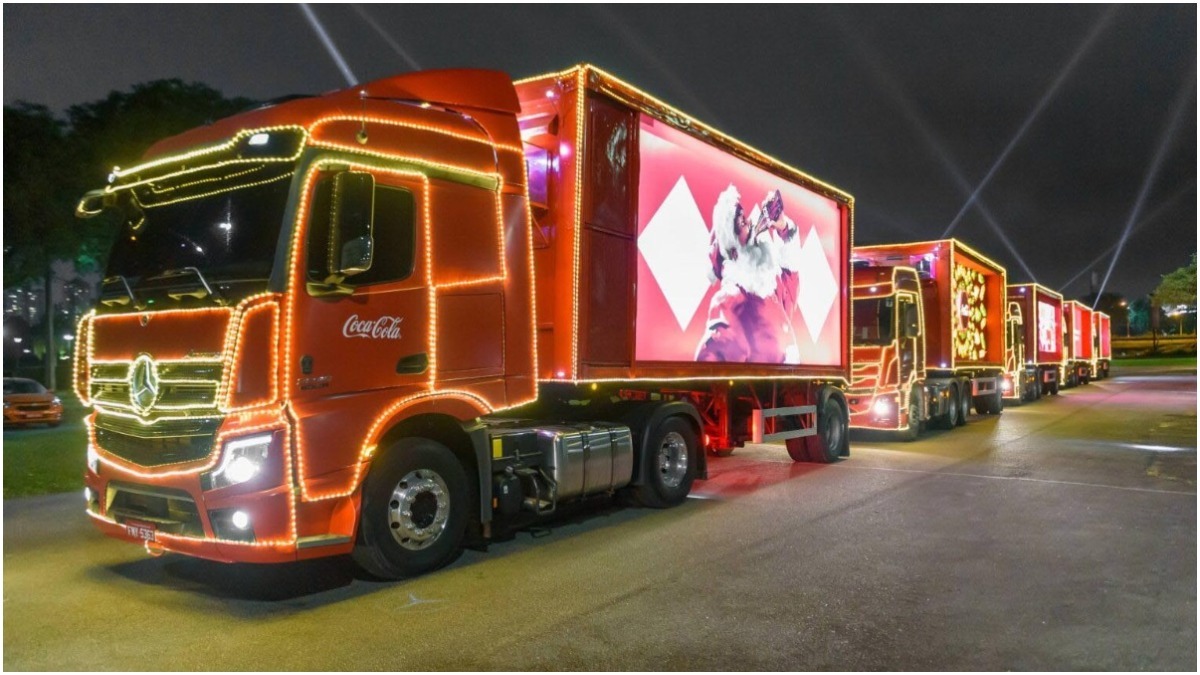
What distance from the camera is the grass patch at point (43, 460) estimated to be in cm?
1180

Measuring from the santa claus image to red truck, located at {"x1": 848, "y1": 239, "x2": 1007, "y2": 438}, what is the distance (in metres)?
5.07

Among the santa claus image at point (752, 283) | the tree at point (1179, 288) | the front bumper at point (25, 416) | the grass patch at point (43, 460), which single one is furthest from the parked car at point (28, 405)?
the tree at point (1179, 288)

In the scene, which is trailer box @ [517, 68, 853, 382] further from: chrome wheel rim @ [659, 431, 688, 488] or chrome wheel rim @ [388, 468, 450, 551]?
chrome wheel rim @ [388, 468, 450, 551]

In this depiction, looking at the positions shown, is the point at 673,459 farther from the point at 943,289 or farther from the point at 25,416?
the point at 25,416

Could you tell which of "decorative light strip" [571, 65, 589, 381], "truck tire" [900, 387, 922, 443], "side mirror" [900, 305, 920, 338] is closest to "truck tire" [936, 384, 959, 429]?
"truck tire" [900, 387, 922, 443]

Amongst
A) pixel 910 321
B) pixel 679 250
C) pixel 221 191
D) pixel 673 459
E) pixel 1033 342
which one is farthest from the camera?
pixel 1033 342

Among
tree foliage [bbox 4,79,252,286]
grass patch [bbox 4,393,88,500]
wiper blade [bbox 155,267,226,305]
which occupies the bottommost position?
grass patch [bbox 4,393,88,500]

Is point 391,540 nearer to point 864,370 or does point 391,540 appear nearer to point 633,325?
point 633,325

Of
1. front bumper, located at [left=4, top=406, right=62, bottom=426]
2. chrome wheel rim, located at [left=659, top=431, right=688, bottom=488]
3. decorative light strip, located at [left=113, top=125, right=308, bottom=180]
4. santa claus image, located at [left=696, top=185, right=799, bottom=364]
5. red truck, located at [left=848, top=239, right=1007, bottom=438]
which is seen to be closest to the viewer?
decorative light strip, located at [left=113, top=125, right=308, bottom=180]

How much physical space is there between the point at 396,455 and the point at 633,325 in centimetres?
306

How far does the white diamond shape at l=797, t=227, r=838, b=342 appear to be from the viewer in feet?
41.6

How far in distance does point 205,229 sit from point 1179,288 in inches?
3740

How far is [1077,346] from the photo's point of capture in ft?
141

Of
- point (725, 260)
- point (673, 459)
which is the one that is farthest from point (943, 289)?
point (673, 459)
